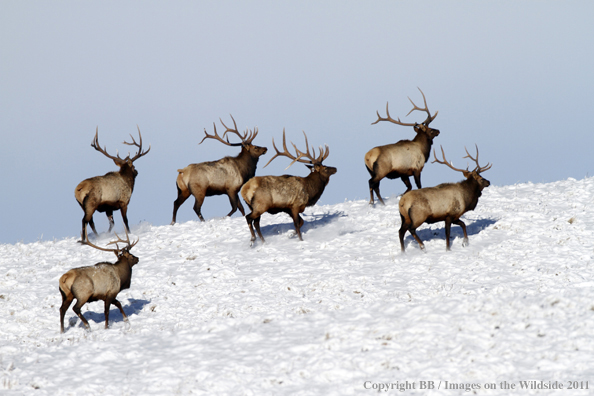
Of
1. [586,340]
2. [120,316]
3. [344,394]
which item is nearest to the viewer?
[344,394]

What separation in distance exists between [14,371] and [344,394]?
16.1ft

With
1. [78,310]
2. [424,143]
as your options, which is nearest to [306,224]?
[424,143]

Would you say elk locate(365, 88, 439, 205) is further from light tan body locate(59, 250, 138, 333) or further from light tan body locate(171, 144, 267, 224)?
light tan body locate(59, 250, 138, 333)

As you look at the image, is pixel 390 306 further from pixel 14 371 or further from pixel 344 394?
pixel 14 371

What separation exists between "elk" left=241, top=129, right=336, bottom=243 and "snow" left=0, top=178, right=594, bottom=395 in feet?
2.97

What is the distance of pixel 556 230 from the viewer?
15.2m

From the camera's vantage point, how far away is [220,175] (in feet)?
60.3

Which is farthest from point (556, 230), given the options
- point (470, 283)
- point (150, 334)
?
point (150, 334)

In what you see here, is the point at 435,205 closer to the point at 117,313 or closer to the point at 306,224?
the point at 306,224

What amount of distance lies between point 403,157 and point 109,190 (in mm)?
8885

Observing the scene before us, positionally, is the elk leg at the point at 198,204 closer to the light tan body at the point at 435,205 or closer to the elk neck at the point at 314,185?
the elk neck at the point at 314,185

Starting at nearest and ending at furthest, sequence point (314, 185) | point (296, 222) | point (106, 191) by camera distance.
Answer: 1. point (296, 222)
2. point (314, 185)
3. point (106, 191)

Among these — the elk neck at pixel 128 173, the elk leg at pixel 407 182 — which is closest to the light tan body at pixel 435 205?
the elk leg at pixel 407 182

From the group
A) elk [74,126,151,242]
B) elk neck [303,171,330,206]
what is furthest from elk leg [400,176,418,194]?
elk [74,126,151,242]
